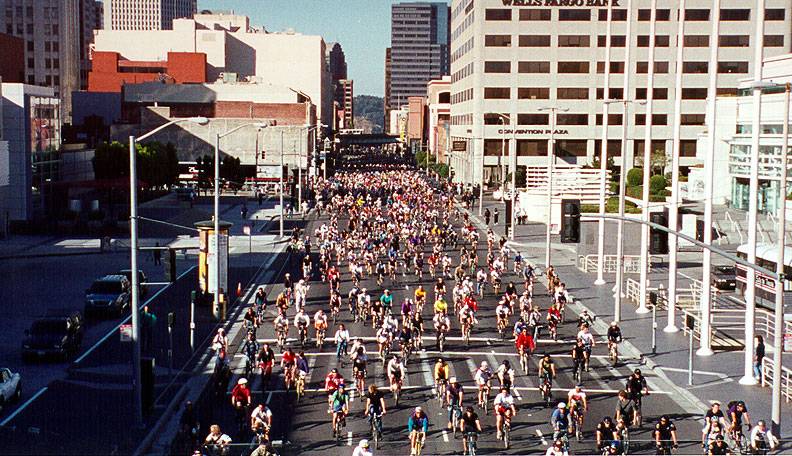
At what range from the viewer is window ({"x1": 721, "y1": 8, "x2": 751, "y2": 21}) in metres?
119

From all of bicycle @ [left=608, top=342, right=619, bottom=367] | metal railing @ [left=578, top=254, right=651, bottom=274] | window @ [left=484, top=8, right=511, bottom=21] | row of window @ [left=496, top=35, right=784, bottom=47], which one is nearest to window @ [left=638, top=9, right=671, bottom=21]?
row of window @ [left=496, top=35, right=784, bottom=47]

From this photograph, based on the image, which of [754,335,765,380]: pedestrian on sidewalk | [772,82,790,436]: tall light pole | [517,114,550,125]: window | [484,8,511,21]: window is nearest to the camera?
[772,82,790,436]: tall light pole

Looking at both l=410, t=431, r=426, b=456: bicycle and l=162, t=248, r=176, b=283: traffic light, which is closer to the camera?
l=410, t=431, r=426, b=456: bicycle

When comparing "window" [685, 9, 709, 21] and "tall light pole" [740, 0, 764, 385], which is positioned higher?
"window" [685, 9, 709, 21]

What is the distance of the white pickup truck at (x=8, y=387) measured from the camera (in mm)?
26719

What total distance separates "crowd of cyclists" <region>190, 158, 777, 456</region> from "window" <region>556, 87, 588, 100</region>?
58320 millimetres

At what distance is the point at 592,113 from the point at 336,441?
339ft

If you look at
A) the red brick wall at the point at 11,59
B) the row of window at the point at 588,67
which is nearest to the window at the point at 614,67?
the row of window at the point at 588,67

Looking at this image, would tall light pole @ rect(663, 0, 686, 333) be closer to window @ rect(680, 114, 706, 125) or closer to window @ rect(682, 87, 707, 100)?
window @ rect(682, 87, 707, 100)

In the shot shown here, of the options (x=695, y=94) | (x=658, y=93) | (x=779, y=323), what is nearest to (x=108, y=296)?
(x=779, y=323)

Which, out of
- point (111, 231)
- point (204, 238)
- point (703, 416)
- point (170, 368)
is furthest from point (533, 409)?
point (111, 231)

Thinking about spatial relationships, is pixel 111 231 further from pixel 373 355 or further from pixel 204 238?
pixel 373 355

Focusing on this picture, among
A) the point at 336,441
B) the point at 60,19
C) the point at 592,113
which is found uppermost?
the point at 60,19

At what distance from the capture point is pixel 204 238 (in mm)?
41719
